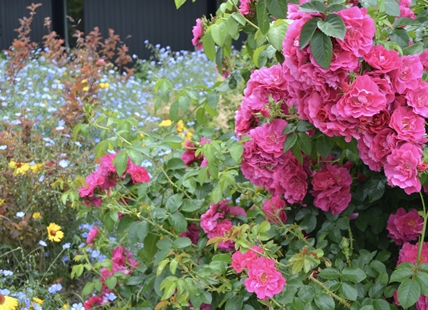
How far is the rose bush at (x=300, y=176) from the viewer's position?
142 cm

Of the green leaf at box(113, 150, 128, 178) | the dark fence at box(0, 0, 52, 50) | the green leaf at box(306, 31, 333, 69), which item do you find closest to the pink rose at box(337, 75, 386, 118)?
the green leaf at box(306, 31, 333, 69)

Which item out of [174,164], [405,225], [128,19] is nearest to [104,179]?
[174,164]

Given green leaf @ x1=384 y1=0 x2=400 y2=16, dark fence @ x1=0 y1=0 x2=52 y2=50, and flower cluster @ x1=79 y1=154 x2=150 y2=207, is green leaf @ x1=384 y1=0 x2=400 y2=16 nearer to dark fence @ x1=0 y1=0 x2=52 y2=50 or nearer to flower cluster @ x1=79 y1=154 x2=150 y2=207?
flower cluster @ x1=79 y1=154 x2=150 y2=207

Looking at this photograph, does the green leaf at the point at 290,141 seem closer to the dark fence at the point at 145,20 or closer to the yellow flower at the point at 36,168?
the yellow flower at the point at 36,168

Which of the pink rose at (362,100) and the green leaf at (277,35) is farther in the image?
the green leaf at (277,35)

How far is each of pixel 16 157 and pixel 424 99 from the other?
2.23 metres

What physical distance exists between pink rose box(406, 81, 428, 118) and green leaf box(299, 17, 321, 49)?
0.31 meters

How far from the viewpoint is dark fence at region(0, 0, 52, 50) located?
35.1ft

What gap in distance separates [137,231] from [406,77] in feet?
3.18

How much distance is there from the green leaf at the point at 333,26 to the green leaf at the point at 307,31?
0.05 feet

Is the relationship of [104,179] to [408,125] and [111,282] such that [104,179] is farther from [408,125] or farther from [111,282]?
[408,125]

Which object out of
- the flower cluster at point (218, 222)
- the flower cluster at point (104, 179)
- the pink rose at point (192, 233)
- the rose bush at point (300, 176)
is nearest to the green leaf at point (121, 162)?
the rose bush at point (300, 176)

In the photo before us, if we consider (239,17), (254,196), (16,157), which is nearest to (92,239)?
(254,196)

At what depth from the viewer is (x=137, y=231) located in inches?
78.0
